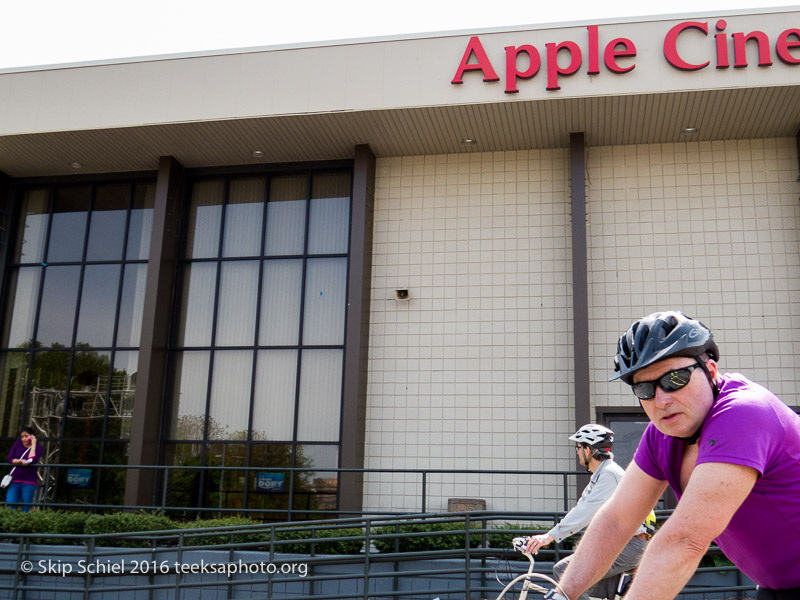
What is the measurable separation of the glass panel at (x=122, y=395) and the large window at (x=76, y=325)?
2 cm

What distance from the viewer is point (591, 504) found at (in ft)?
20.2

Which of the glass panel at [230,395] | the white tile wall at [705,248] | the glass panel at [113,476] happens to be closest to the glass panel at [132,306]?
the glass panel at [230,395]

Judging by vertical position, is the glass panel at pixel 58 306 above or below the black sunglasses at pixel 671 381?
above

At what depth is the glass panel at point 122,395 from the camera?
16781 mm

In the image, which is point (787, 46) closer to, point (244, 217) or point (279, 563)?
point (244, 217)

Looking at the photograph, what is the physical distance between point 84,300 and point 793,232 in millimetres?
15333

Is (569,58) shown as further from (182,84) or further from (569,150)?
(182,84)

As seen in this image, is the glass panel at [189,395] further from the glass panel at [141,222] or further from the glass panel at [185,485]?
the glass panel at [141,222]

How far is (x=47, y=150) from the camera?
17.2 m

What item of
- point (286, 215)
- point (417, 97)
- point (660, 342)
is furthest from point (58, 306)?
point (660, 342)

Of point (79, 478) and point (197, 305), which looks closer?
point (79, 478)

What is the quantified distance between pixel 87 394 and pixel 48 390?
101 cm

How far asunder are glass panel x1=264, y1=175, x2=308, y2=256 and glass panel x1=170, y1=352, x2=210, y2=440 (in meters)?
2.92

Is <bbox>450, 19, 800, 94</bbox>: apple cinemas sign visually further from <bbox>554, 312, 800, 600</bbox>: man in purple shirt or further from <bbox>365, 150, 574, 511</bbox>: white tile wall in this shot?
<bbox>554, 312, 800, 600</bbox>: man in purple shirt
